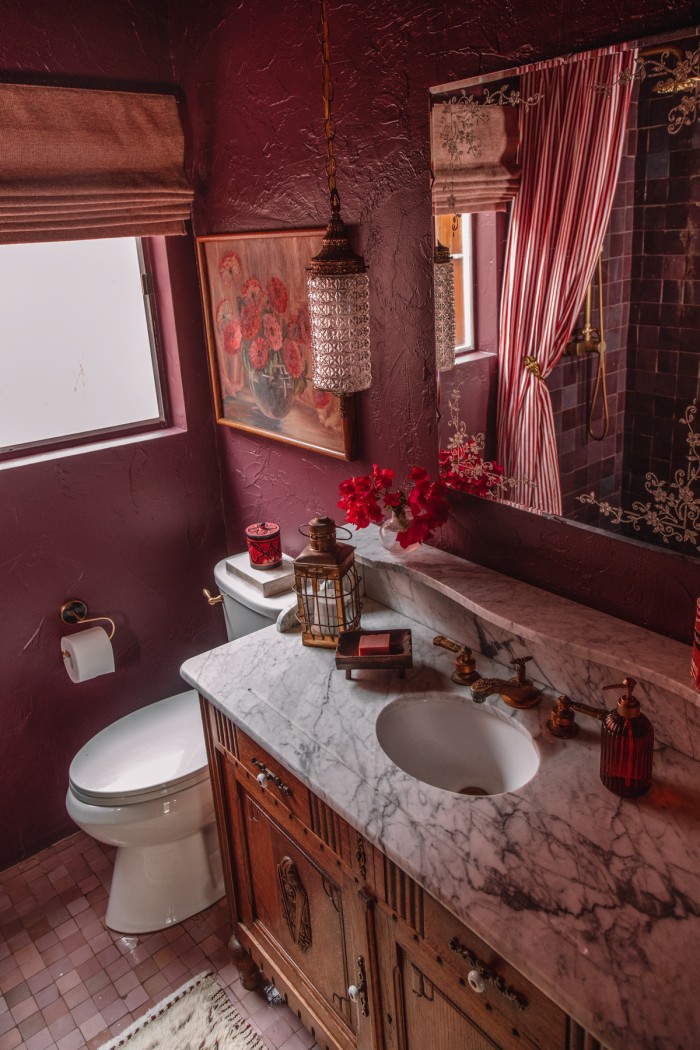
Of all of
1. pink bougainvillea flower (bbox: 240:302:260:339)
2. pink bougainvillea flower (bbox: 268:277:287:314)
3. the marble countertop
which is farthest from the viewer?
pink bougainvillea flower (bbox: 240:302:260:339)

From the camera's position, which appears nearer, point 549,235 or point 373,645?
point 549,235

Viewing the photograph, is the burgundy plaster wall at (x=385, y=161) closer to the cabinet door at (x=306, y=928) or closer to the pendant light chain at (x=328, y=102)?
the pendant light chain at (x=328, y=102)

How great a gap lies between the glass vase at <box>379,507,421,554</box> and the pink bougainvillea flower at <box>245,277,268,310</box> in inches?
28.8

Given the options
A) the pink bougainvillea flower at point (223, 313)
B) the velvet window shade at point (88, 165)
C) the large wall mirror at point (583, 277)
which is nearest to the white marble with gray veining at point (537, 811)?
the large wall mirror at point (583, 277)

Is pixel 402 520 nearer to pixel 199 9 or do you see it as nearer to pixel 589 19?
pixel 589 19

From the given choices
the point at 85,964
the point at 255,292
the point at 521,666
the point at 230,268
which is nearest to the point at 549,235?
the point at 521,666

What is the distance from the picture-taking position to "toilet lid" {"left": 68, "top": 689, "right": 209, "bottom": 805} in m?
2.02

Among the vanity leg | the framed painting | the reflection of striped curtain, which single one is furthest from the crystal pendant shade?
the vanity leg

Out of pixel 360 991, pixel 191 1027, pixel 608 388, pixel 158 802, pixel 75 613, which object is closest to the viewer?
pixel 608 388

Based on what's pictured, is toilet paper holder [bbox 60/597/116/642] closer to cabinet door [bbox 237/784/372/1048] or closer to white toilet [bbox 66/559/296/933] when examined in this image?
white toilet [bbox 66/559/296/933]

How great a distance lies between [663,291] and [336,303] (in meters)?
0.70

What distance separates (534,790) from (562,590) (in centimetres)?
42

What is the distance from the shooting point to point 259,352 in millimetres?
2234

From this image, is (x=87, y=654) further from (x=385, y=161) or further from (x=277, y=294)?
(x=385, y=161)
